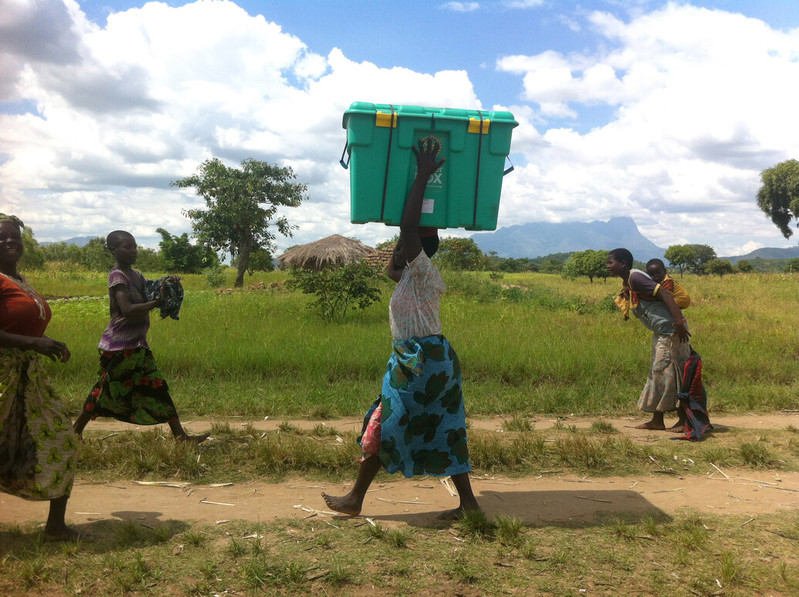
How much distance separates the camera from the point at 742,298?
57.7ft

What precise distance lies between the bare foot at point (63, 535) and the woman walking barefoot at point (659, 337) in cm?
482

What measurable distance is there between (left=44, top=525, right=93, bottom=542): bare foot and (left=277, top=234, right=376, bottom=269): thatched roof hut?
2143 centimetres

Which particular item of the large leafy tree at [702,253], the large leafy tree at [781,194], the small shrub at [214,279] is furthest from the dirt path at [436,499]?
the large leafy tree at [702,253]

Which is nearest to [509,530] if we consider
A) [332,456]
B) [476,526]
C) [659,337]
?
[476,526]

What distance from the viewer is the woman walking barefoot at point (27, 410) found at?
117 inches

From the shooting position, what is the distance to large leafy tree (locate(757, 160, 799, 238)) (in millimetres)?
37844

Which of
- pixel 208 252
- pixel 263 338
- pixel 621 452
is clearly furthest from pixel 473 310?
pixel 208 252

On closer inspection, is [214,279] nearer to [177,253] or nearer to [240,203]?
→ [240,203]

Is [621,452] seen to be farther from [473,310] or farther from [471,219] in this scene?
[473,310]

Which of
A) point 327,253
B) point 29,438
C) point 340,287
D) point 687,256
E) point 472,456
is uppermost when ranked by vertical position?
point 687,256

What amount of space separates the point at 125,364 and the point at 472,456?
2.78m

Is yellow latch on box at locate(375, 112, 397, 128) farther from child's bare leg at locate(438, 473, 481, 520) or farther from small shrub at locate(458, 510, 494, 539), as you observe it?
small shrub at locate(458, 510, 494, 539)

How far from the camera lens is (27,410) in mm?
3049

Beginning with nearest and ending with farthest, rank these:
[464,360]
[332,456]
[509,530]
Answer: [509,530] → [332,456] → [464,360]
